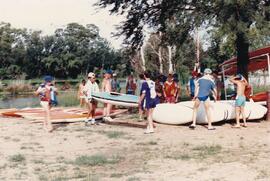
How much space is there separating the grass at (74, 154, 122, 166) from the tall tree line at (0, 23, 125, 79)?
6062 centimetres

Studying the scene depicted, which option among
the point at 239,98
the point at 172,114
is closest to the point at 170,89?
the point at 172,114

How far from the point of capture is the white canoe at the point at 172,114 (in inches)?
585

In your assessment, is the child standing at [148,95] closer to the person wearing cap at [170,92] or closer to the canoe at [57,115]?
the person wearing cap at [170,92]

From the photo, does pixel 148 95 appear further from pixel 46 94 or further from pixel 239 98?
pixel 46 94

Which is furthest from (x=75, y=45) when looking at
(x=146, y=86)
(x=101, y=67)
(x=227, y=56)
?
(x=146, y=86)

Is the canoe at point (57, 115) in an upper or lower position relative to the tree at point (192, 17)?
lower

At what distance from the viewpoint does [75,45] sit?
7512 centimetres

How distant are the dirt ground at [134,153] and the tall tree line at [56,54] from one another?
187ft

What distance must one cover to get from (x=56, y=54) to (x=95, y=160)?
64.8 meters

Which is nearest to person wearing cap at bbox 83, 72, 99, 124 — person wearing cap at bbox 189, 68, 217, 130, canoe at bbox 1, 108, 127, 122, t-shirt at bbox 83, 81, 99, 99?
t-shirt at bbox 83, 81, 99, 99

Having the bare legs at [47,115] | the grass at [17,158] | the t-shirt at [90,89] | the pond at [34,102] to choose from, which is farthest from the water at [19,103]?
the grass at [17,158]

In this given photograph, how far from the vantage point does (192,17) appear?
1667cm

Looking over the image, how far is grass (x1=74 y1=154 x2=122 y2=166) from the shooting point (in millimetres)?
9672

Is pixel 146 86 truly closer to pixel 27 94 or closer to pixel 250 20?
pixel 250 20
